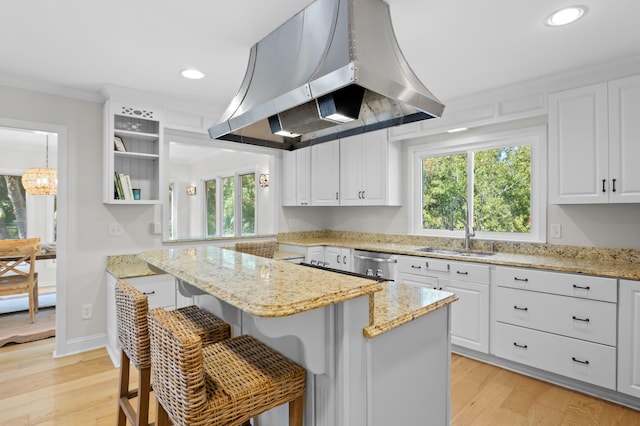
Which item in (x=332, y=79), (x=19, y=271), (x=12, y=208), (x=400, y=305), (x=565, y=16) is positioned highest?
(x=565, y=16)

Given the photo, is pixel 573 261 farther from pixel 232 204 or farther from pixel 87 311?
pixel 232 204

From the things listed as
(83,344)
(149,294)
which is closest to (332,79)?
(149,294)

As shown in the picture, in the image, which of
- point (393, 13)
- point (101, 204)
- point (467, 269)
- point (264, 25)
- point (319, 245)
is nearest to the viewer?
point (393, 13)

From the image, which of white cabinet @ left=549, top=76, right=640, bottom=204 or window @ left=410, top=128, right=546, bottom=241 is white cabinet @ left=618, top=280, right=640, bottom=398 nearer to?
white cabinet @ left=549, top=76, right=640, bottom=204

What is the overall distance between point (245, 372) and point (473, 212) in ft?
10.1

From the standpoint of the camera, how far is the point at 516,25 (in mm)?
2098

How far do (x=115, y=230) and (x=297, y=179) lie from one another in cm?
213

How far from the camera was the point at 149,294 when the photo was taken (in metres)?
2.95

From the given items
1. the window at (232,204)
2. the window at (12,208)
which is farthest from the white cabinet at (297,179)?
the window at (12,208)

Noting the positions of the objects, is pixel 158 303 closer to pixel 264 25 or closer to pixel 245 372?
pixel 245 372

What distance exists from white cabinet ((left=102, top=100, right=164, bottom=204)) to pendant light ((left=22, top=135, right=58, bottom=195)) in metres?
2.22

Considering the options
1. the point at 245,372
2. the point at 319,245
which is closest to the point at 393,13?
the point at 245,372

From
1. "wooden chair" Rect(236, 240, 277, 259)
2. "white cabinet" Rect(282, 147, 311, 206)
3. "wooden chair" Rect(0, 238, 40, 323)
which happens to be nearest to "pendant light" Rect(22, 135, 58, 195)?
"wooden chair" Rect(0, 238, 40, 323)

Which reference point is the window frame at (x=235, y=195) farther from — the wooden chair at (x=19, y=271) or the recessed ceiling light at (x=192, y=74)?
the recessed ceiling light at (x=192, y=74)
